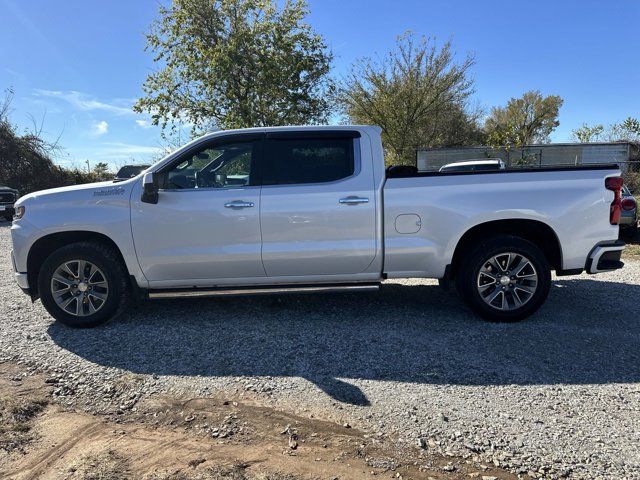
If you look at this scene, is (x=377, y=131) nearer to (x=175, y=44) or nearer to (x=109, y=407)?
(x=109, y=407)

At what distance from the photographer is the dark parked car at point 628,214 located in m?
9.65

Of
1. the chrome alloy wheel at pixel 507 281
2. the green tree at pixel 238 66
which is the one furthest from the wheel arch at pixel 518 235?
the green tree at pixel 238 66

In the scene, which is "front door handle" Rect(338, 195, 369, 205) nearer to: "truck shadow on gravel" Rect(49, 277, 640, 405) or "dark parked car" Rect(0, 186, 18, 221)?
"truck shadow on gravel" Rect(49, 277, 640, 405)

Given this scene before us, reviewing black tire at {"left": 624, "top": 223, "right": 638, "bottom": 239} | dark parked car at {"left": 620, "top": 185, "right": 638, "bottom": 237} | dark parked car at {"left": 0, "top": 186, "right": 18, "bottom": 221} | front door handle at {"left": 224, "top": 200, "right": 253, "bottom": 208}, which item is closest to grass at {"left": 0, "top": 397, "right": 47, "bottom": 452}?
front door handle at {"left": 224, "top": 200, "right": 253, "bottom": 208}

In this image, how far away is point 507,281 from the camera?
4.89 meters

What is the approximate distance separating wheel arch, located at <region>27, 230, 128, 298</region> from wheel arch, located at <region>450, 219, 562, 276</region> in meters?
3.53

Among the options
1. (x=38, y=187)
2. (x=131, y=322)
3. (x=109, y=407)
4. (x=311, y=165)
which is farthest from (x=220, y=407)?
(x=38, y=187)

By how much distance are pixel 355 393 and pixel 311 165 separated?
242 centimetres

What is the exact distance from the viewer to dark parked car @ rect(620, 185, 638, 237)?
9.65 metres

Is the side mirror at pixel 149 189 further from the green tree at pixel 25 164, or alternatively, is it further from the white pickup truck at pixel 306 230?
the green tree at pixel 25 164

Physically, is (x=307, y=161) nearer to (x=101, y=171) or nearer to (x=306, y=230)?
(x=306, y=230)

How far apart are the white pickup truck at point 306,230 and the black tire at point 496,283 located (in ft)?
0.04

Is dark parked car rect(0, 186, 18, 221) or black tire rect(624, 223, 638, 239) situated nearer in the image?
black tire rect(624, 223, 638, 239)

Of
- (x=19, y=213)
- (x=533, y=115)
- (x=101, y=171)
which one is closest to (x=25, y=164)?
(x=101, y=171)
